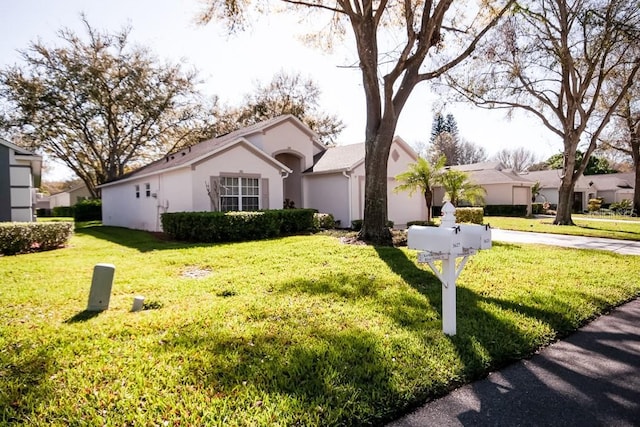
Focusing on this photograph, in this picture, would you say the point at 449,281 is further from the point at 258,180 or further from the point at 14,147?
the point at 14,147

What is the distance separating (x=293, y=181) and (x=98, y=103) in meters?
17.6

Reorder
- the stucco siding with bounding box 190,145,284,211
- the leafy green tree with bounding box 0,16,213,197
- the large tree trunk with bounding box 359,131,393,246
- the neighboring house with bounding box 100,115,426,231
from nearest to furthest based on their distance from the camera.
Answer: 1. the large tree trunk with bounding box 359,131,393,246
2. the stucco siding with bounding box 190,145,284,211
3. the neighboring house with bounding box 100,115,426,231
4. the leafy green tree with bounding box 0,16,213,197

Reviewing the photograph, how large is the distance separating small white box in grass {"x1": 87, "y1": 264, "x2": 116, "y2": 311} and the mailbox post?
3953 mm

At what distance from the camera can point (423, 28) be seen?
9.76m

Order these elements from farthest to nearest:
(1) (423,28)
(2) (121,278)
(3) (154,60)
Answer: (3) (154,60), (1) (423,28), (2) (121,278)

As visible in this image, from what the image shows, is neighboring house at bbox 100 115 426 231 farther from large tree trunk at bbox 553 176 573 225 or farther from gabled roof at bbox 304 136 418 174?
large tree trunk at bbox 553 176 573 225

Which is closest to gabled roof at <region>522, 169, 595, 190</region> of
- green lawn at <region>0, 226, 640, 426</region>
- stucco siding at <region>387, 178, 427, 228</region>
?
stucco siding at <region>387, 178, 427, 228</region>

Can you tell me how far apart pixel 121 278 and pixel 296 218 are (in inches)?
286

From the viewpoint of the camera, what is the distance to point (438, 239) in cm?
332

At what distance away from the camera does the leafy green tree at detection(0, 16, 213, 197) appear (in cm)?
2461

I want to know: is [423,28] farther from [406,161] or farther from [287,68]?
[287,68]

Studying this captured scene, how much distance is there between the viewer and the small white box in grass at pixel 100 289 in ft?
15.2

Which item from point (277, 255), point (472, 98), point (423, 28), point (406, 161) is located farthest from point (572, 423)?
point (472, 98)

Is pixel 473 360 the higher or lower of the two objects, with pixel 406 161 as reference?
lower
